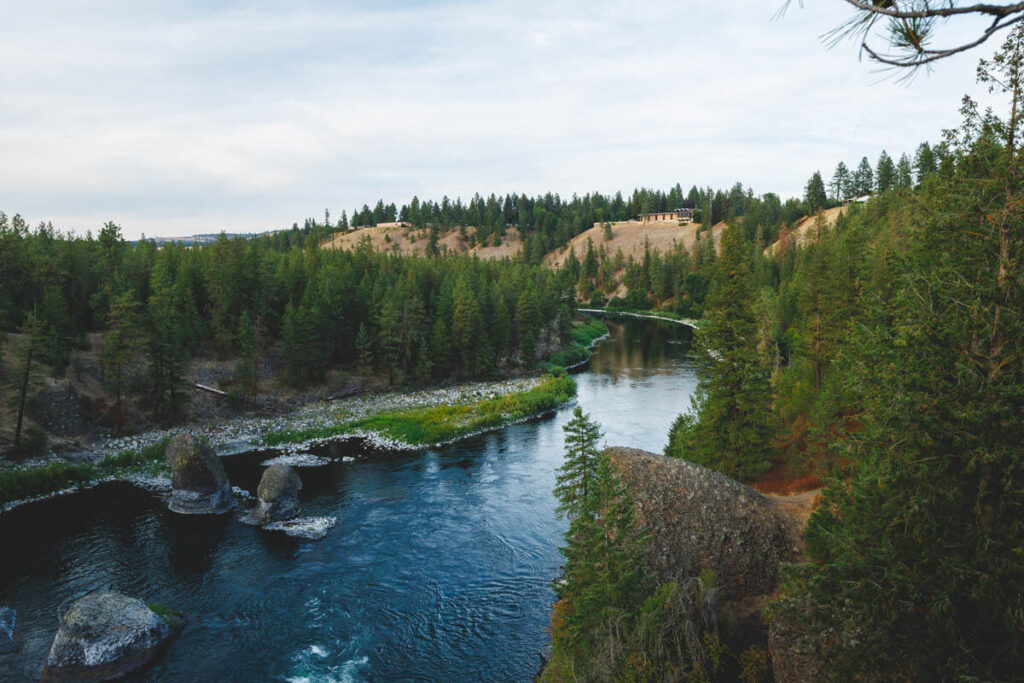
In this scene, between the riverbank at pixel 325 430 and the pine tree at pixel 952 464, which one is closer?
the pine tree at pixel 952 464

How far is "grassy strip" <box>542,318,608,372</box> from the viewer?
80.3 metres

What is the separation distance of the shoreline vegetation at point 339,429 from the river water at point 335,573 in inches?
94.6

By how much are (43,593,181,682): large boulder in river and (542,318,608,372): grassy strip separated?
187 ft

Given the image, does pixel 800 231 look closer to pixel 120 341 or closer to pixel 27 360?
pixel 120 341

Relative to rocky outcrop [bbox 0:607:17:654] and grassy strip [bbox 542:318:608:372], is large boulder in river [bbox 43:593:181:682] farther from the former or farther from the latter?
grassy strip [bbox 542:318:608:372]

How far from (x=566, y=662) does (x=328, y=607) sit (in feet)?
37.0

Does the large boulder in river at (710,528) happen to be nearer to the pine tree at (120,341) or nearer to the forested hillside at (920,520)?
the forested hillside at (920,520)

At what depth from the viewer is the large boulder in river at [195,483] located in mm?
30844

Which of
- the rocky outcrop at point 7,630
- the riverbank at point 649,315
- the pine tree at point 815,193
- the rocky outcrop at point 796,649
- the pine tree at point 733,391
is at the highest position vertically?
the pine tree at point 815,193

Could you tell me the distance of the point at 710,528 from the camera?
18188 millimetres

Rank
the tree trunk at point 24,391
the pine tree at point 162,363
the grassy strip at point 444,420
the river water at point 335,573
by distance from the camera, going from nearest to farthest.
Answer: the river water at point 335,573 < the tree trunk at point 24,391 < the grassy strip at point 444,420 < the pine tree at point 162,363

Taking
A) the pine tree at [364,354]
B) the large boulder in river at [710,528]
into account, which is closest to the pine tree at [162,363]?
the pine tree at [364,354]

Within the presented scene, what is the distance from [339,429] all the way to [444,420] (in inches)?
347

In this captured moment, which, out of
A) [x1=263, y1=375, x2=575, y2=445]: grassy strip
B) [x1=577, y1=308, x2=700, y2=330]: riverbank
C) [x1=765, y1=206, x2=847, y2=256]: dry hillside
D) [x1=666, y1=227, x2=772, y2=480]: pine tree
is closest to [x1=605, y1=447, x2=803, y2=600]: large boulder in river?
[x1=666, y1=227, x2=772, y2=480]: pine tree
